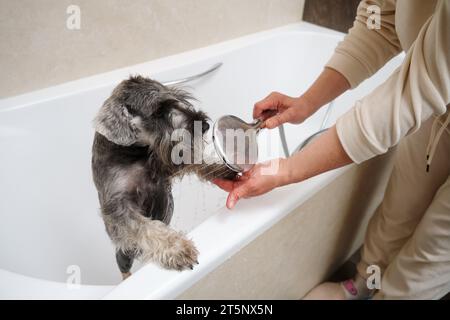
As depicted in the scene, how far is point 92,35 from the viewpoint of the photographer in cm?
125

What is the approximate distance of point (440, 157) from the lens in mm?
1071

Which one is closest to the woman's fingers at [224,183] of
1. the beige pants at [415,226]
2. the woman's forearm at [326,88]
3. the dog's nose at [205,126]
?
the dog's nose at [205,126]

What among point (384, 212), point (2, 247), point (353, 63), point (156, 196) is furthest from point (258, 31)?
point (2, 247)

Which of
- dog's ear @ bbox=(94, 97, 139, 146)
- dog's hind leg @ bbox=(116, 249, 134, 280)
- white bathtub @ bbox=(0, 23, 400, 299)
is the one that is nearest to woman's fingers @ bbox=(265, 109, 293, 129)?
white bathtub @ bbox=(0, 23, 400, 299)

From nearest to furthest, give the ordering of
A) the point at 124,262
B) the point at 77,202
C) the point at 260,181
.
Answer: the point at 260,181, the point at 124,262, the point at 77,202

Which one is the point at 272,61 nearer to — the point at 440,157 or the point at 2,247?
the point at 440,157

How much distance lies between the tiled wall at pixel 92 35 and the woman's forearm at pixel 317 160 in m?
0.82

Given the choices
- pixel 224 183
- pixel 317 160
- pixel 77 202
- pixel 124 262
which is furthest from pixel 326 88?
pixel 77 202

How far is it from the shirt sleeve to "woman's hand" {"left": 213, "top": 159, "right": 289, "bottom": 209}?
0.41 m

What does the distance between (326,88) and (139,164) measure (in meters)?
0.61

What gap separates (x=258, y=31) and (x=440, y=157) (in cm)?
116

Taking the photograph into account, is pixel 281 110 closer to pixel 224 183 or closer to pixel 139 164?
pixel 224 183

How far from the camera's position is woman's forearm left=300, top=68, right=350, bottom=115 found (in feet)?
3.61

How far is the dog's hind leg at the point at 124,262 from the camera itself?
92 cm
